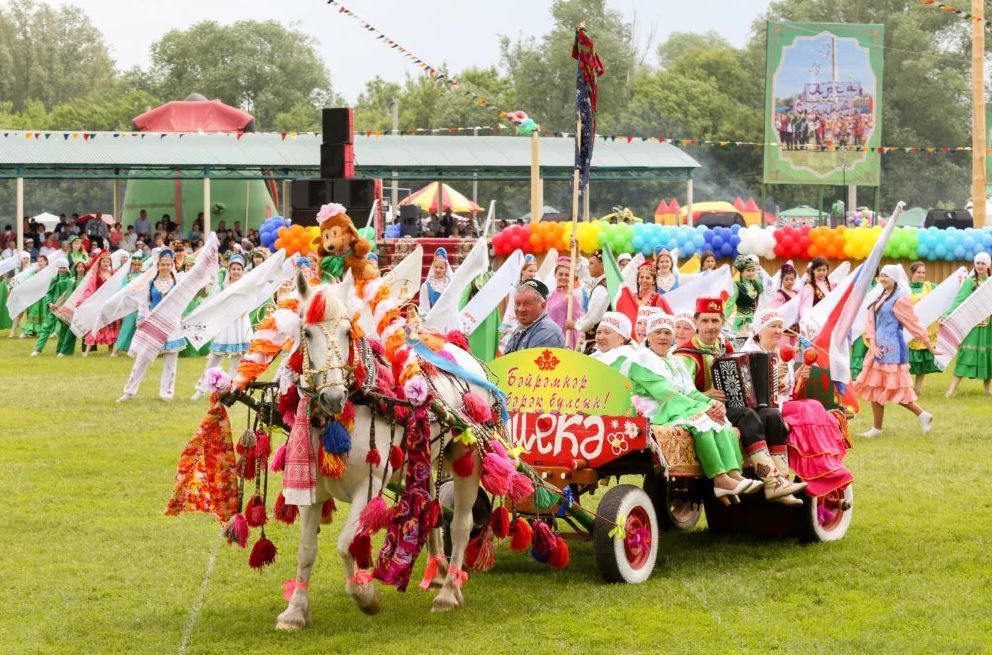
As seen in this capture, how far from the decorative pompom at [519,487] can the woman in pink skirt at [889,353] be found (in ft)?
26.8

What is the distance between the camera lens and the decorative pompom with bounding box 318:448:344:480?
25.8 feet

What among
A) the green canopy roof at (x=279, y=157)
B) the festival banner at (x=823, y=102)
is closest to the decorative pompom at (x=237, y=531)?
the festival banner at (x=823, y=102)

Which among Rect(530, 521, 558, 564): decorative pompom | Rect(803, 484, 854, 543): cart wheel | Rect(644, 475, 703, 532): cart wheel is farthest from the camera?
Rect(644, 475, 703, 532): cart wheel

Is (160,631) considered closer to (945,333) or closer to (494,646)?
(494,646)

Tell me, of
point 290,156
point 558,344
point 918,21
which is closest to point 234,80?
point 918,21

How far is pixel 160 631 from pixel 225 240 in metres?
33.2

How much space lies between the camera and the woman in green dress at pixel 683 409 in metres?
9.47

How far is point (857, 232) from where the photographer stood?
26.2m

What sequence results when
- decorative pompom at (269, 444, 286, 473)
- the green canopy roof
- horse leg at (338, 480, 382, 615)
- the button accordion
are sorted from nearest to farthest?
horse leg at (338, 480, 382, 615) < decorative pompom at (269, 444, 286, 473) < the button accordion < the green canopy roof

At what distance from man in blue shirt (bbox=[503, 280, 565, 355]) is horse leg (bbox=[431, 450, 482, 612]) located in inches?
74.8

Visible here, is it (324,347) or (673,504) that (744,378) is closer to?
(673,504)

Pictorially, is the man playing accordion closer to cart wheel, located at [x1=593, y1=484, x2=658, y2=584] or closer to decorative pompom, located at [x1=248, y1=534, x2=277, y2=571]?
cart wheel, located at [x1=593, y1=484, x2=658, y2=584]

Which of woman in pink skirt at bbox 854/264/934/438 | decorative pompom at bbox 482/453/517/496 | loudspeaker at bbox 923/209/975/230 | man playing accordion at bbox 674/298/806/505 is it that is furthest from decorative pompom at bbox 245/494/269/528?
loudspeaker at bbox 923/209/975/230

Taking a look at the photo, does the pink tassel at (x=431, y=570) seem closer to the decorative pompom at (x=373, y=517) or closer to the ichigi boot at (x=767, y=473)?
the decorative pompom at (x=373, y=517)
